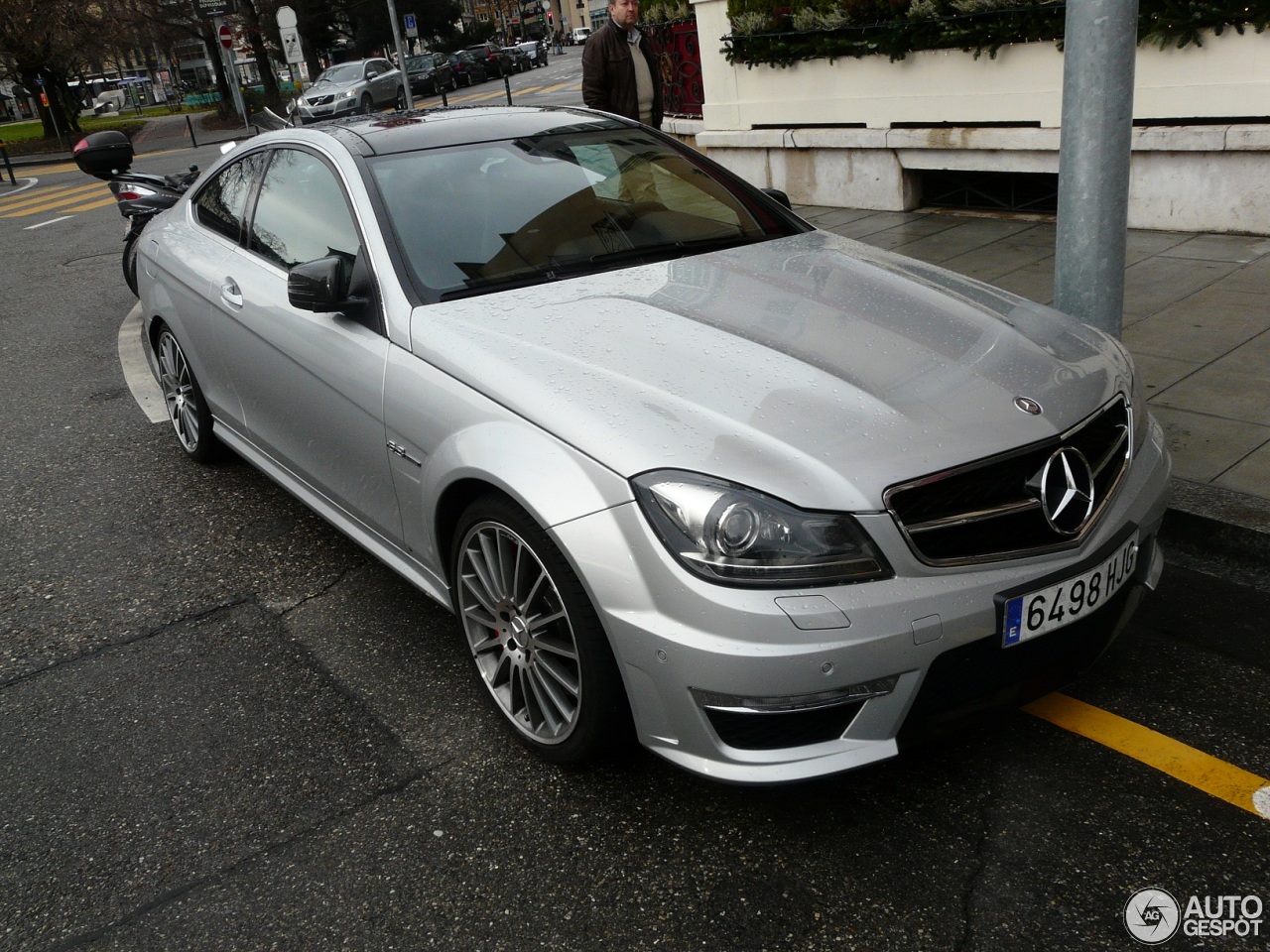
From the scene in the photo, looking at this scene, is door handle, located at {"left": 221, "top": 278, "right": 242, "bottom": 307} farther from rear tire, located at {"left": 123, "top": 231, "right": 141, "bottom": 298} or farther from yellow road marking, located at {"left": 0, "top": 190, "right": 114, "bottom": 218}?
yellow road marking, located at {"left": 0, "top": 190, "right": 114, "bottom": 218}

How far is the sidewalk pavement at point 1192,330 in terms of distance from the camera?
3.98m

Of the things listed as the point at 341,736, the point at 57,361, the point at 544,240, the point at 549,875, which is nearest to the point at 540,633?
the point at 549,875

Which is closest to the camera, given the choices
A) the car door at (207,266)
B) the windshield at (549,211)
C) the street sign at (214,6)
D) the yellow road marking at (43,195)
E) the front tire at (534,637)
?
the front tire at (534,637)

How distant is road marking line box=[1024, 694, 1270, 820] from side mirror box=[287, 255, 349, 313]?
2.27 meters

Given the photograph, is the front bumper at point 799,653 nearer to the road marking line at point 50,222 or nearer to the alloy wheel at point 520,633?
the alloy wheel at point 520,633

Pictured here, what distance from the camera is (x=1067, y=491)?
2.62m

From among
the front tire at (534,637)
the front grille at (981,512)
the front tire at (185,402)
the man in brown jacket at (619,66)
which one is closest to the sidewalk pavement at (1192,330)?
the front grille at (981,512)

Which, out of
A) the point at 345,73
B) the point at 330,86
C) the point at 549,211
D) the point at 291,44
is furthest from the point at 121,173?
the point at 345,73

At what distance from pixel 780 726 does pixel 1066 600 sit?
717 millimetres

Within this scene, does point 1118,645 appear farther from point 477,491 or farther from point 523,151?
point 523,151

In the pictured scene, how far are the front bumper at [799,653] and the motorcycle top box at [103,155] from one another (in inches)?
296

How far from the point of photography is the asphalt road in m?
2.47

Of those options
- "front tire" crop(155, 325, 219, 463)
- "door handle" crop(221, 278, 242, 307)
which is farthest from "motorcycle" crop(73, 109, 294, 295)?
"door handle" crop(221, 278, 242, 307)

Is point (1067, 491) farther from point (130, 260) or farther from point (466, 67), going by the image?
point (466, 67)
